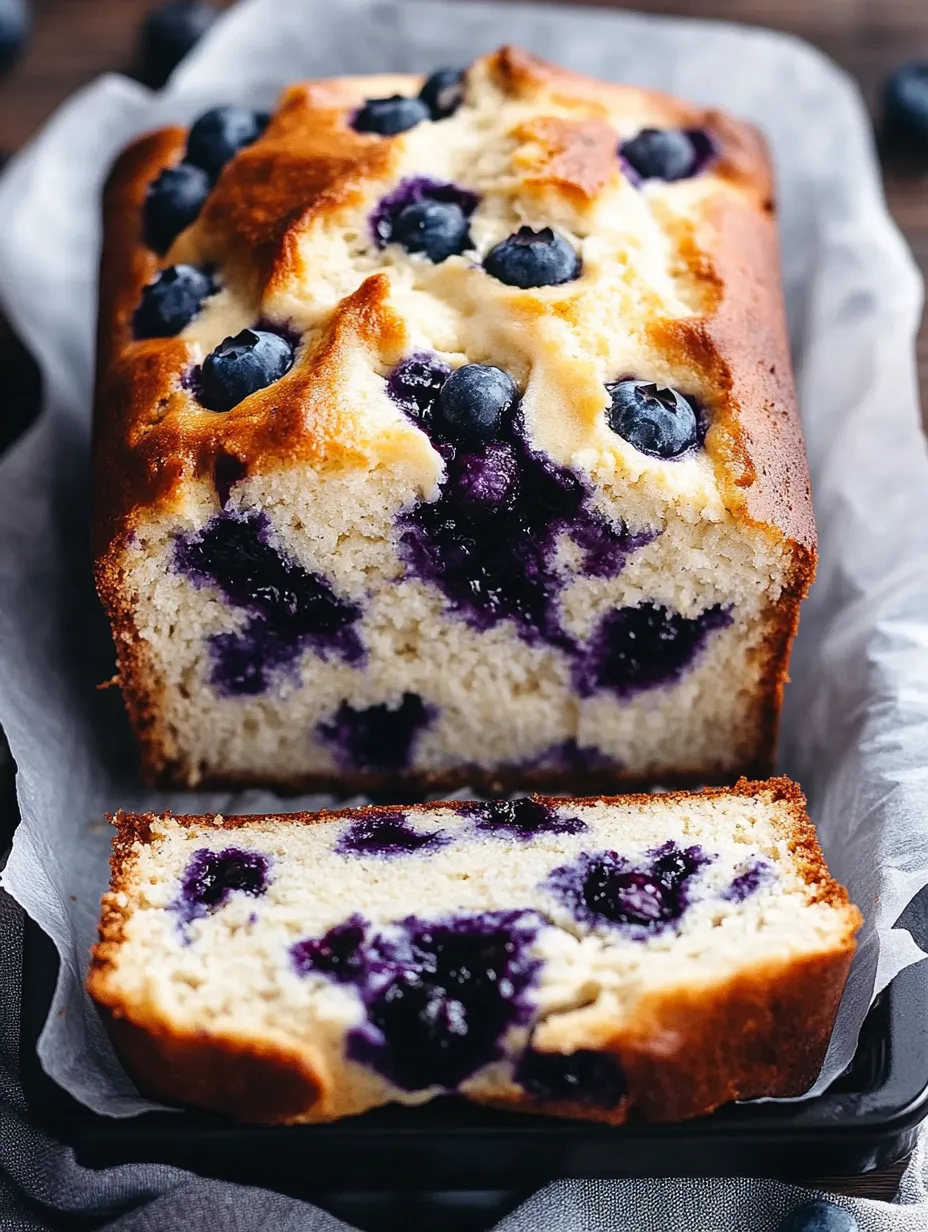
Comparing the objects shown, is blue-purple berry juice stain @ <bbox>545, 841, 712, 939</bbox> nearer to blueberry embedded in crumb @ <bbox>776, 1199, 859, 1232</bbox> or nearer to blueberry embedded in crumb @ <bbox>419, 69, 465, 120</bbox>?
blueberry embedded in crumb @ <bbox>776, 1199, 859, 1232</bbox>

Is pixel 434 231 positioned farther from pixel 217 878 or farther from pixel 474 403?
pixel 217 878

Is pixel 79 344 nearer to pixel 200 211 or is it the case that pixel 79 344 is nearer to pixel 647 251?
pixel 200 211

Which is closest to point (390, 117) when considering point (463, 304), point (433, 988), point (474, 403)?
point (463, 304)

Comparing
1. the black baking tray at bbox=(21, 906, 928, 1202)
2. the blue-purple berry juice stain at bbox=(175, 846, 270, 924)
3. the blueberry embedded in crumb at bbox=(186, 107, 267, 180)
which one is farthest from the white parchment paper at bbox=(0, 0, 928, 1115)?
the blueberry embedded in crumb at bbox=(186, 107, 267, 180)

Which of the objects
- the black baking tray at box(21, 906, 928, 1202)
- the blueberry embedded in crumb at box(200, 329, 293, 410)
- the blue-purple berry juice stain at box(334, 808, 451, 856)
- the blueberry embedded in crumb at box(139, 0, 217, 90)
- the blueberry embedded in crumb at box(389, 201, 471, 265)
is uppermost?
the blueberry embedded in crumb at box(389, 201, 471, 265)

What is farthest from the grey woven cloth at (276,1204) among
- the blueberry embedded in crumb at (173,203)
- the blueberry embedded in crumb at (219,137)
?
the blueberry embedded in crumb at (219,137)

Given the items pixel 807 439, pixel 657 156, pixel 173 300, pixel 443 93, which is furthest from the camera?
pixel 807 439
